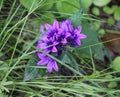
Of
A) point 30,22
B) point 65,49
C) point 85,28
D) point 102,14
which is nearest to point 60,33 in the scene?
point 65,49

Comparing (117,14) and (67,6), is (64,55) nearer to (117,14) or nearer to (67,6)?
(67,6)

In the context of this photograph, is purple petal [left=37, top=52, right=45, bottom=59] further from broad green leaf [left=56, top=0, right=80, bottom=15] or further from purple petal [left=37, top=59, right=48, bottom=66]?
broad green leaf [left=56, top=0, right=80, bottom=15]

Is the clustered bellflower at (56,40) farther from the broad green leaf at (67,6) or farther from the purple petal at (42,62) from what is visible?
the broad green leaf at (67,6)

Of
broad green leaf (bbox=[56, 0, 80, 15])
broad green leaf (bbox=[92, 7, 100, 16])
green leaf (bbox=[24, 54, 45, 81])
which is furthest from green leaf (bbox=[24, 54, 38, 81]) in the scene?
broad green leaf (bbox=[92, 7, 100, 16])

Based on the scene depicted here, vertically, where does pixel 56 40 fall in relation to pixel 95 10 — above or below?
below

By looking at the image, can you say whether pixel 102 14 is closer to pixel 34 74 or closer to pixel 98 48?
pixel 98 48

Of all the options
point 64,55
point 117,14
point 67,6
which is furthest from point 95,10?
point 64,55

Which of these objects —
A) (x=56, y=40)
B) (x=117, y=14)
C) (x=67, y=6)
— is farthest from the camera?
(x=117, y=14)

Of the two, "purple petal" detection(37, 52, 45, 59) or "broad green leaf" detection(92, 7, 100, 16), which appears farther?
"broad green leaf" detection(92, 7, 100, 16)
